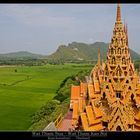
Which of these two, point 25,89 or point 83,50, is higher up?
point 83,50

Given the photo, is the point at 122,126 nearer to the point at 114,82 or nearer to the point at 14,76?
the point at 114,82

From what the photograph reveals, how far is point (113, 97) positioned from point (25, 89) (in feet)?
18.7

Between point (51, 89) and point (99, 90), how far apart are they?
6159mm

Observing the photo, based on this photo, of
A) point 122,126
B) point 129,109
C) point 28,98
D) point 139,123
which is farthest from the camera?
point 28,98

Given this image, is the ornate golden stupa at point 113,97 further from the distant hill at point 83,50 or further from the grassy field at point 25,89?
the grassy field at point 25,89

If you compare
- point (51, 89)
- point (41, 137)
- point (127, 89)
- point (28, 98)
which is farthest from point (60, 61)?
point (41, 137)

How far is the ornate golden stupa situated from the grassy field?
1912 millimetres

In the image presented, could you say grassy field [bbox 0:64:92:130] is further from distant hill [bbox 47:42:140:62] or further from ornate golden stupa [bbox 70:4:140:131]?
Result: ornate golden stupa [bbox 70:4:140:131]

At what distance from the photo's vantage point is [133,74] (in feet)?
20.9

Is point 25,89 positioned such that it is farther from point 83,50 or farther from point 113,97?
point 113,97

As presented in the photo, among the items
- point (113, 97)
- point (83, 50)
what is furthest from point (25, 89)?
point (113, 97)

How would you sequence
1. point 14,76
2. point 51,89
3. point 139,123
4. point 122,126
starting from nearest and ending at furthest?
point 122,126 < point 139,123 < point 14,76 < point 51,89

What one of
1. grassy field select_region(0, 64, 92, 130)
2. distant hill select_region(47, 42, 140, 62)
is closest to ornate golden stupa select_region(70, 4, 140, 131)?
distant hill select_region(47, 42, 140, 62)

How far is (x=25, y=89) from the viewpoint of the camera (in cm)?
1078
